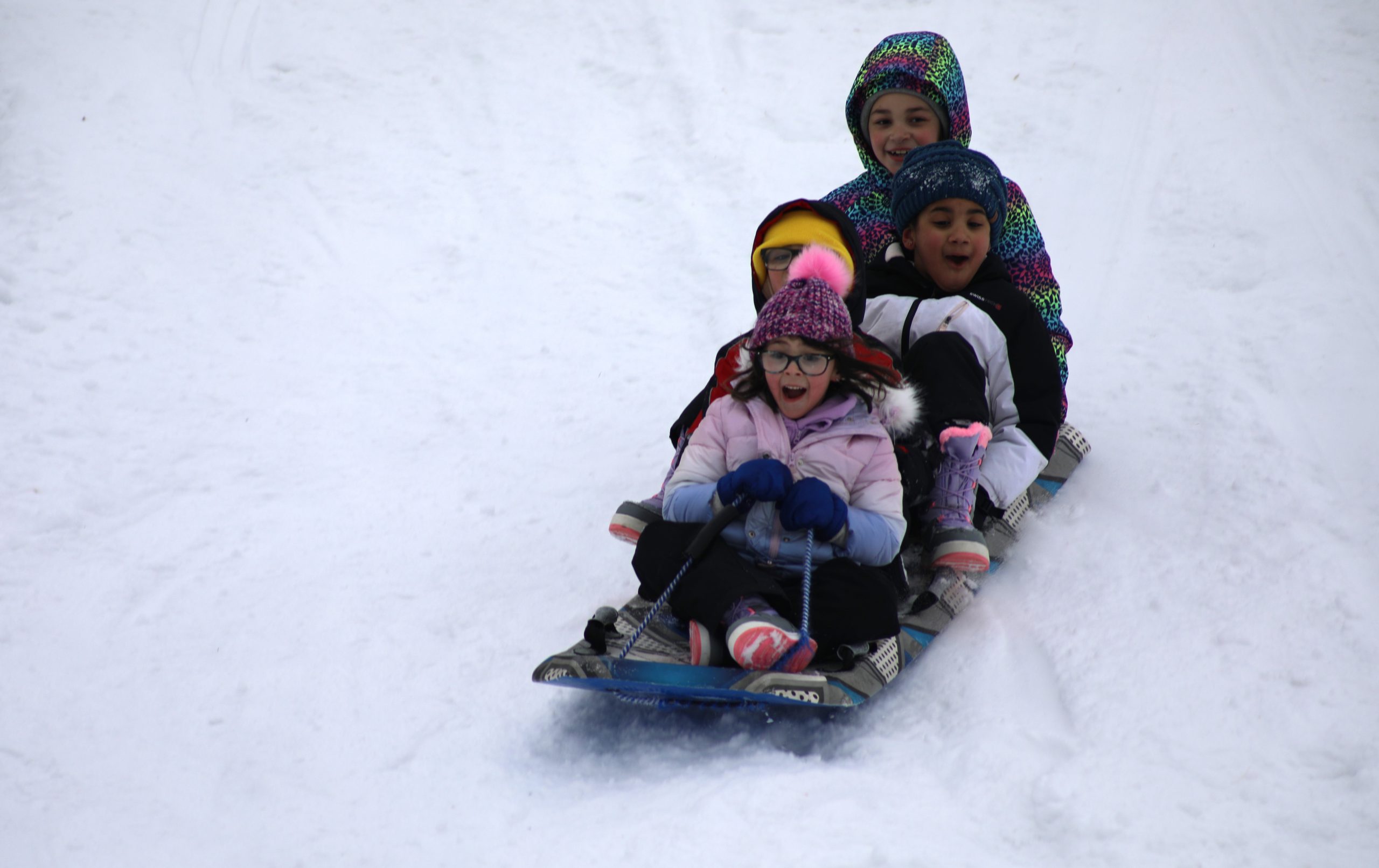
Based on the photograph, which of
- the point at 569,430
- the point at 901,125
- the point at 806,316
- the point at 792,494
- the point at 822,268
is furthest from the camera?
the point at 569,430

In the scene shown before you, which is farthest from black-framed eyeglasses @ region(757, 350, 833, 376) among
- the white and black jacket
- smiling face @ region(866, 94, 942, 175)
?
smiling face @ region(866, 94, 942, 175)

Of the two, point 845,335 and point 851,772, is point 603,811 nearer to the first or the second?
point 851,772

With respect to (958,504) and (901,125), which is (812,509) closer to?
(958,504)

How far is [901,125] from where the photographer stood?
4.16m

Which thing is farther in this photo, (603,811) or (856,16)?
(856,16)

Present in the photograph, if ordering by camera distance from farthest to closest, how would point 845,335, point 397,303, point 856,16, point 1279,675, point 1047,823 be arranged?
1. point 856,16
2. point 397,303
3. point 845,335
4. point 1279,675
5. point 1047,823

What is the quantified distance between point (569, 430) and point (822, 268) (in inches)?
72.9

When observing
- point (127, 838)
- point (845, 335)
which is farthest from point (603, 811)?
point (845, 335)

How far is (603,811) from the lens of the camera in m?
2.52

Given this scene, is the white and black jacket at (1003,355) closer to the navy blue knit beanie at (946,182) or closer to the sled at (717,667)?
the navy blue knit beanie at (946,182)

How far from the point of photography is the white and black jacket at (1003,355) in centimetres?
345

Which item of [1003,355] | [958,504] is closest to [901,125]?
[1003,355]

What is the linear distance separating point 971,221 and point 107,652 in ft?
9.92

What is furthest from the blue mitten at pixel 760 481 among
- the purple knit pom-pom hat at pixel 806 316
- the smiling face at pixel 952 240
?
the smiling face at pixel 952 240
